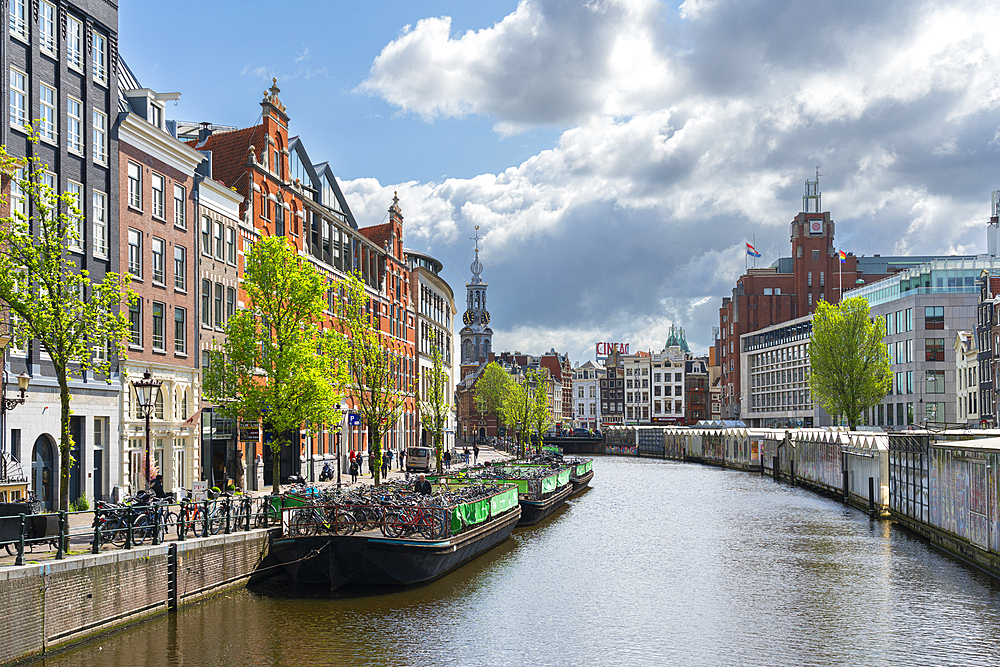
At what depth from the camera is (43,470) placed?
3550 cm

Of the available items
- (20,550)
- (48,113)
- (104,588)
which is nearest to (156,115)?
(48,113)

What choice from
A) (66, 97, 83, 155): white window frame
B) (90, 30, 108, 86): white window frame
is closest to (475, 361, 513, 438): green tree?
(90, 30, 108, 86): white window frame

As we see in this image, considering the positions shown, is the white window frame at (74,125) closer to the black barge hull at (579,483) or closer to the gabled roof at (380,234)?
the black barge hull at (579,483)

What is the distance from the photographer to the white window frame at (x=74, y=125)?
3778 centimetres

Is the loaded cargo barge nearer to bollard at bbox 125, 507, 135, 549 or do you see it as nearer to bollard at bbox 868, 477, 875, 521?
bollard at bbox 125, 507, 135, 549

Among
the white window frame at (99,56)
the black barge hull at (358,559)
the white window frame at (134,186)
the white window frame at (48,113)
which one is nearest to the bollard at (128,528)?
the black barge hull at (358,559)

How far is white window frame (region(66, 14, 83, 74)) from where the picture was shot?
38.2 m

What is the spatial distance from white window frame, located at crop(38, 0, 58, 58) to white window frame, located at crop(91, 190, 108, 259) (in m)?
5.68

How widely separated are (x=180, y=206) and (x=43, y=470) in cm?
1605

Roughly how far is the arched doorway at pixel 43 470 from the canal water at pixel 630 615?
11.3 metres

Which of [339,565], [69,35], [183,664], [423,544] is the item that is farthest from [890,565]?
[69,35]

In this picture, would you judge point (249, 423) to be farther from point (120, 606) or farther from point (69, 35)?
point (120, 606)

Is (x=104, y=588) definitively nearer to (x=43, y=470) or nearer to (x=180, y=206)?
(x=43, y=470)

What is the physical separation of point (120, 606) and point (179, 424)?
22629 millimetres
